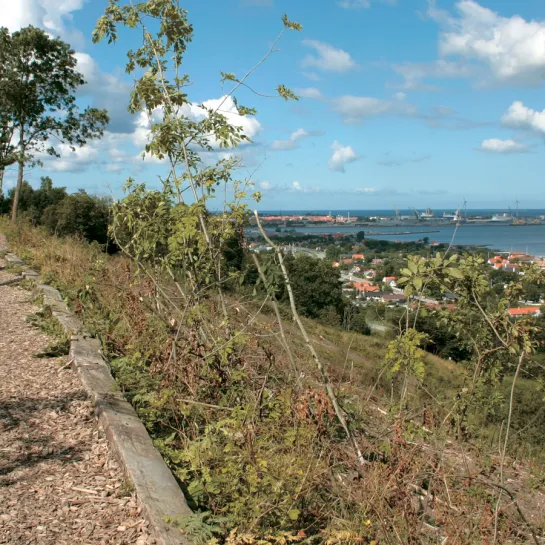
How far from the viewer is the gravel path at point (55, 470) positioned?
2936 mm

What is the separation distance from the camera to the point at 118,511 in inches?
122

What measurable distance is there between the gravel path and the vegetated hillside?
389 mm

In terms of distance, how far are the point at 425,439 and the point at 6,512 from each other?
2.79 meters

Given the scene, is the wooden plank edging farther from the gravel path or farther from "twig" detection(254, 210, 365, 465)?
"twig" detection(254, 210, 365, 465)

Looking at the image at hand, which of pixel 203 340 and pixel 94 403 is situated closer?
pixel 94 403

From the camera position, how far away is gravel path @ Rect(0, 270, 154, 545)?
294 cm

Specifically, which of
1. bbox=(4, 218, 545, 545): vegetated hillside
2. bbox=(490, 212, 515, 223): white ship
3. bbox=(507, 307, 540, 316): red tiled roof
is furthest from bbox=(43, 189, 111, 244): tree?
bbox=(507, 307, 540, 316): red tiled roof

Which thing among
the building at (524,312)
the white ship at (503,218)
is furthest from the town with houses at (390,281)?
the white ship at (503,218)

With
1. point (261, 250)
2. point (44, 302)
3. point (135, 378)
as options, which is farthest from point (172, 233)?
point (44, 302)

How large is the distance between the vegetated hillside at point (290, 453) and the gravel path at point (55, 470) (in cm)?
39

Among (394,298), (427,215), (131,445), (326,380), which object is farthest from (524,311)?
(131,445)

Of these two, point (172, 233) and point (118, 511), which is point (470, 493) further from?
point (172, 233)

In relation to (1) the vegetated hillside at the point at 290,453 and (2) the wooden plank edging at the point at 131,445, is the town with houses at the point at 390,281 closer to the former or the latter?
(1) the vegetated hillside at the point at 290,453

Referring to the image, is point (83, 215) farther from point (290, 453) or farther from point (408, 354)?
point (290, 453)
